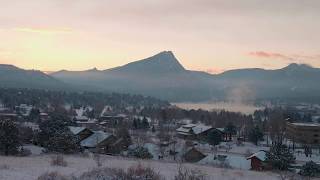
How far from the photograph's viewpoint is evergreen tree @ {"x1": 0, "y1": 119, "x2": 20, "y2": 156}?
27009 millimetres

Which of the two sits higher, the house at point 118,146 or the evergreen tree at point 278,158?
the evergreen tree at point 278,158

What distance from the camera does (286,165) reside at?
3033 centimetres

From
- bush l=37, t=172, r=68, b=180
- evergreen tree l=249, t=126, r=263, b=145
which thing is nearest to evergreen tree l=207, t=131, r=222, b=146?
evergreen tree l=249, t=126, r=263, b=145

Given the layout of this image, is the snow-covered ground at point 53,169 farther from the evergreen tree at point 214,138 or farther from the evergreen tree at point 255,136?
the evergreen tree at point 255,136

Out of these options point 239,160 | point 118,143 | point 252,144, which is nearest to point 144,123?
point 252,144

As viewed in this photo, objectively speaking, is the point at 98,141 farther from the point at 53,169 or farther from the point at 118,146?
the point at 53,169

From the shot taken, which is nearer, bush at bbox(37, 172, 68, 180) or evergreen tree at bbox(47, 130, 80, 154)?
bush at bbox(37, 172, 68, 180)

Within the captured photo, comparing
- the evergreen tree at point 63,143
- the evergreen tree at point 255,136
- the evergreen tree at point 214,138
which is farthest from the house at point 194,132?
the evergreen tree at point 63,143

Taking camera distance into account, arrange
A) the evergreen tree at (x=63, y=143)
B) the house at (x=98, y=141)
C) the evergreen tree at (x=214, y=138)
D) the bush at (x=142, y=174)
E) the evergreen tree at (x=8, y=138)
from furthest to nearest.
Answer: the evergreen tree at (x=214, y=138) → the house at (x=98, y=141) → the evergreen tree at (x=63, y=143) → the evergreen tree at (x=8, y=138) → the bush at (x=142, y=174)

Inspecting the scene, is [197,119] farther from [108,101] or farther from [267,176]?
[267,176]

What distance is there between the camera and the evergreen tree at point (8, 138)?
88.6ft

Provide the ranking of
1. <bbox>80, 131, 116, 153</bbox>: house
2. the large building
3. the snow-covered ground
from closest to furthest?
the snow-covered ground → <bbox>80, 131, 116, 153</bbox>: house → the large building

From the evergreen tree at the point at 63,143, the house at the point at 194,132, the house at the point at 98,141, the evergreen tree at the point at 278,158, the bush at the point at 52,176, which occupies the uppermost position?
the bush at the point at 52,176

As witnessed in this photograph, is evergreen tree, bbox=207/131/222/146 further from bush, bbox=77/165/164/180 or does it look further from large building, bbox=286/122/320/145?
bush, bbox=77/165/164/180
